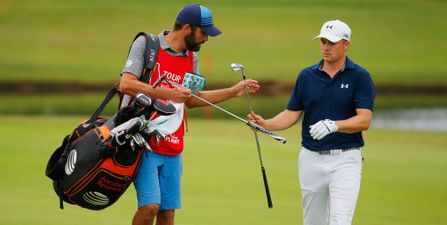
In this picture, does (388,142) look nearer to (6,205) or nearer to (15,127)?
(15,127)

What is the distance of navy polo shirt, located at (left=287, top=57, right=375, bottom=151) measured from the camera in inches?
301

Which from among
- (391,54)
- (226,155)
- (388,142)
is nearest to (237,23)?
(391,54)

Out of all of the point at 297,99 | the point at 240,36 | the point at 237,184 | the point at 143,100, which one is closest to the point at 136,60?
the point at 143,100

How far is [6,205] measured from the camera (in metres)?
10.4

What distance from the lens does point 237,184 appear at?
1266 cm

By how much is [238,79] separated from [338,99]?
32567 mm

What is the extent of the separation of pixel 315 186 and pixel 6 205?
13.0ft

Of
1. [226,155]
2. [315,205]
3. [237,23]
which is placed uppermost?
[315,205]

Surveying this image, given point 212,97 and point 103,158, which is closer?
point 103,158

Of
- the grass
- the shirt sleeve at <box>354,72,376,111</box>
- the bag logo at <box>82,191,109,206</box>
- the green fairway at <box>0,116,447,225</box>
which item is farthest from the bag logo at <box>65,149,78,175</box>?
the grass

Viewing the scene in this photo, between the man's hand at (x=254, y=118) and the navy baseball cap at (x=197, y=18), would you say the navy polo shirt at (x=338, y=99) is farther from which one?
the navy baseball cap at (x=197, y=18)

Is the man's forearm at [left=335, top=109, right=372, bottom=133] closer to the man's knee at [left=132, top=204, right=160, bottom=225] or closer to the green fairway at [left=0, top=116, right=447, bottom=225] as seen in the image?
the man's knee at [left=132, top=204, right=160, bottom=225]

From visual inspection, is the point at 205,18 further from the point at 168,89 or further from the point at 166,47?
the point at 168,89

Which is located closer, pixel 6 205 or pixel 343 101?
pixel 343 101
